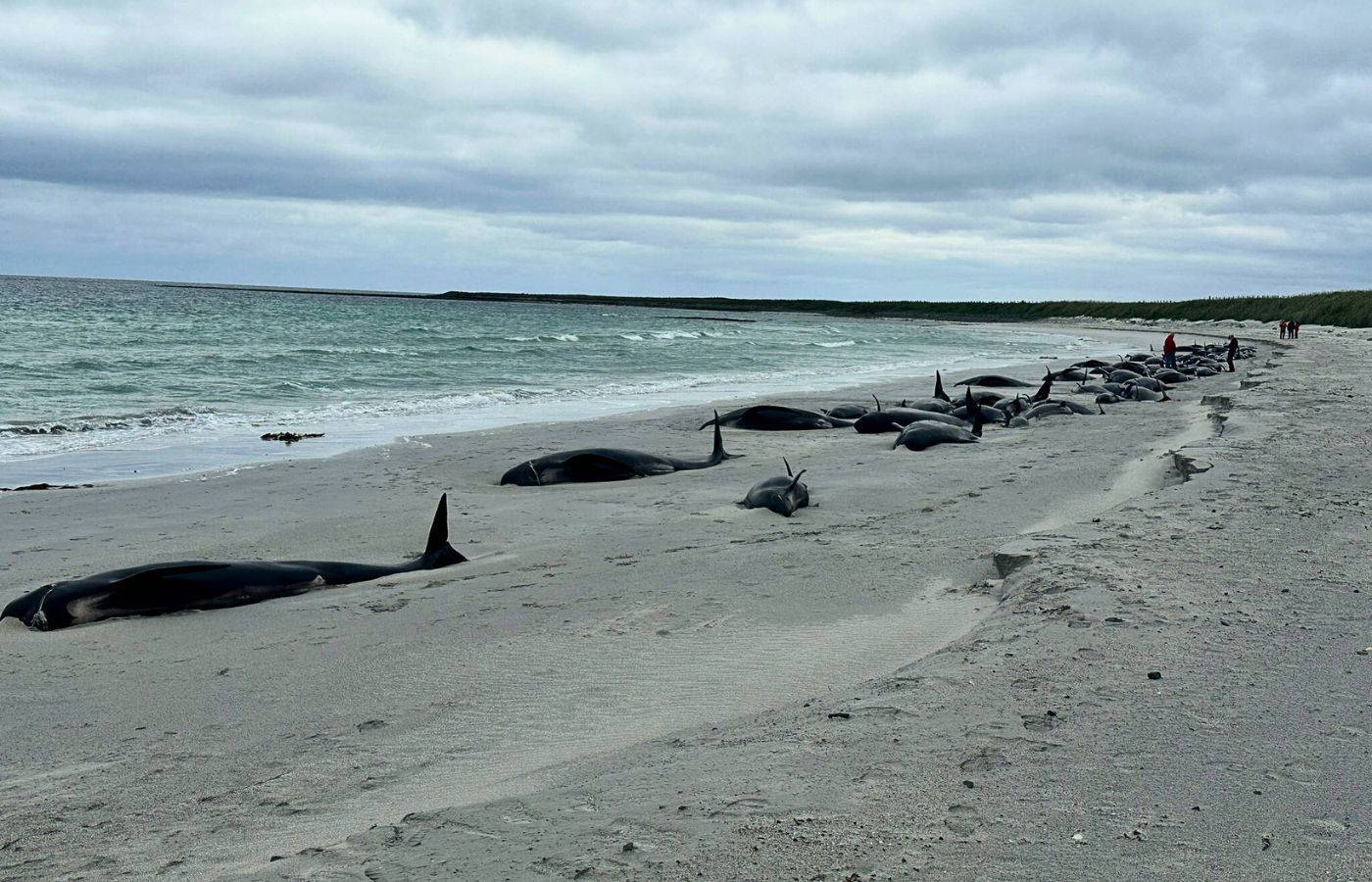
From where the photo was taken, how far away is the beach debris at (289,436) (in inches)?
581

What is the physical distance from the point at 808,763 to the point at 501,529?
17.2 feet

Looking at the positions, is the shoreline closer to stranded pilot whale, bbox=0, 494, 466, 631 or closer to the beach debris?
the beach debris

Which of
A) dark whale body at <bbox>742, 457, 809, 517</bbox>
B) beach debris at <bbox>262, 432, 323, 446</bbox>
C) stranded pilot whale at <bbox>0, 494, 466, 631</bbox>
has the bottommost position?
beach debris at <bbox>262, 432, 323, 446</bbox>

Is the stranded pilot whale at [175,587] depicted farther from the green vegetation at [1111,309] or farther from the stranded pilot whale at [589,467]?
the green vegetation at [1111,309]

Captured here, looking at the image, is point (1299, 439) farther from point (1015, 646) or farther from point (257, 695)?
point (257, 695)

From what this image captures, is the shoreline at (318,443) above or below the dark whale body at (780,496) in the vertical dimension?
below

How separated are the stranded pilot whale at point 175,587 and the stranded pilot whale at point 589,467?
380 centimetres

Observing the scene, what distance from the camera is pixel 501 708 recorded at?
4.34 metres

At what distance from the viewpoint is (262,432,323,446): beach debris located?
48.4ft

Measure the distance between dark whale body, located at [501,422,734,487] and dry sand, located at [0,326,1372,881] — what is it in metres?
1.83

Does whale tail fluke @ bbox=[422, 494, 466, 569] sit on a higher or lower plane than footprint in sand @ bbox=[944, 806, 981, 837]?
lower

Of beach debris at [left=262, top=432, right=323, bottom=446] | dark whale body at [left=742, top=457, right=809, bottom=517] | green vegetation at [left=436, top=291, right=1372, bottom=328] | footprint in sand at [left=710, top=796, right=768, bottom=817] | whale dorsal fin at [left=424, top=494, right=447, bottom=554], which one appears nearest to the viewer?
footprint in sand at [left=710, top=796, right=768, bottom=817]

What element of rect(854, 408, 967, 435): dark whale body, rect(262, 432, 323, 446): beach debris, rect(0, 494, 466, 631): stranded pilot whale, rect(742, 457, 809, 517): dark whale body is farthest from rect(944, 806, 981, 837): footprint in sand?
rect(262, 432, 323, 446): beach debris

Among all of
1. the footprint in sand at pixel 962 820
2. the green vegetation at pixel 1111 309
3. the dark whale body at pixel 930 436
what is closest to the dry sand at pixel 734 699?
the footprint in sand at pixel 962 820
